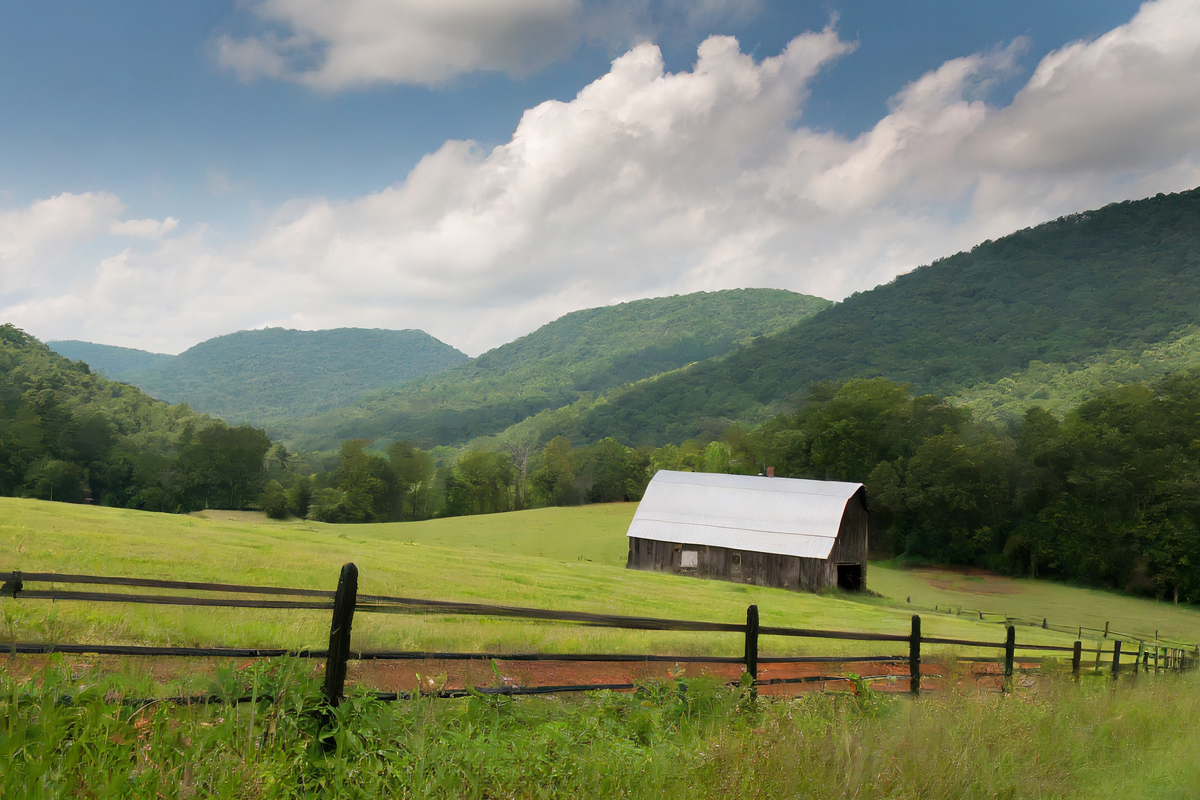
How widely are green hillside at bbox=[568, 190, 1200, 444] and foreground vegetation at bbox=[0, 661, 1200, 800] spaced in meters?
104

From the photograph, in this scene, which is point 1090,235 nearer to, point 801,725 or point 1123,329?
point 1123,329

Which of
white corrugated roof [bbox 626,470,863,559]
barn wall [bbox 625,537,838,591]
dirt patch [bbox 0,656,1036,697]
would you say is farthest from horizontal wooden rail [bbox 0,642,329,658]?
white corrugated roof [bbox 626,470,863,559]

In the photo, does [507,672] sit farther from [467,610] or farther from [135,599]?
[135,599]

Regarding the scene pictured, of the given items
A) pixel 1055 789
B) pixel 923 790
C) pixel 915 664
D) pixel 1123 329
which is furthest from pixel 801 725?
pixel 1123 329

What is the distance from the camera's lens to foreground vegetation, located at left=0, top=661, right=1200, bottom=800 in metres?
3.67

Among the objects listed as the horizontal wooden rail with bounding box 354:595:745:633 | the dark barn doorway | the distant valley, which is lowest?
the dark barn doorway

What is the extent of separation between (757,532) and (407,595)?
94.3 ft

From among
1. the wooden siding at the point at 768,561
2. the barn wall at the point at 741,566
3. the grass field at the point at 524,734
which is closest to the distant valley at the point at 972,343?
the wooden siding at the point at 768,561

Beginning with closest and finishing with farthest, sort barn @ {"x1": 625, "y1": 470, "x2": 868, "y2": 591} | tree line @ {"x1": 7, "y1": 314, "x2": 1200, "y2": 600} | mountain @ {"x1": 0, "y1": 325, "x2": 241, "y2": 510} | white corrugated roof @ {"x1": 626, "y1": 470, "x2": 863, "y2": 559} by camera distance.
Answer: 1. barn @ {"x1": 625, "y1": 470, "x2": 868, "y2": 591}
2. white corrugated roof @ {"x1": 626, "y1": 470, "x2": 863, "y2": 559}
3. tree line @ {"x1": 7, "y1": 314, "x2": 1200, "y2": 600}
4. mountain @ {"x1": 0, "y1": 325, "x2": 241, "y2": 510}

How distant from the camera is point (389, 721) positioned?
4605 mm

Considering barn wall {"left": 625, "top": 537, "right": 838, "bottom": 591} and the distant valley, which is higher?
the distant valley

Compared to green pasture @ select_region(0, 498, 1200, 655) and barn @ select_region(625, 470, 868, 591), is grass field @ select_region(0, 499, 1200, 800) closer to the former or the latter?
green pasture @ select_region(0, 498, 1200, 655)

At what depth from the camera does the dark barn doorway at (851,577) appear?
41.1m

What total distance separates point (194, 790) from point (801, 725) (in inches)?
171
